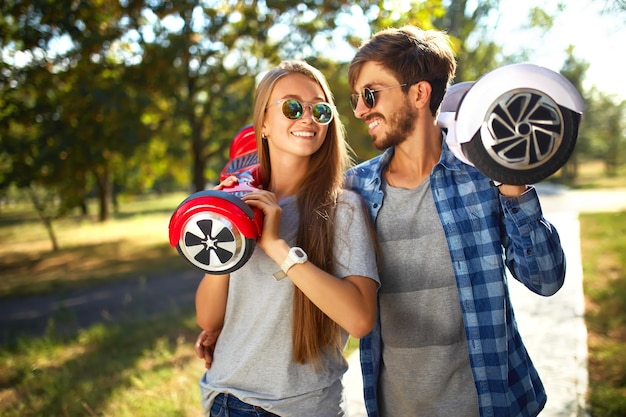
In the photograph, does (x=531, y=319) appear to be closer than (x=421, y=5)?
Yes

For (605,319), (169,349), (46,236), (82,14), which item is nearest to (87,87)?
(82,14)

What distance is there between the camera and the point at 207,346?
2.22m

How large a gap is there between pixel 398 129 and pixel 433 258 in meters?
0.63

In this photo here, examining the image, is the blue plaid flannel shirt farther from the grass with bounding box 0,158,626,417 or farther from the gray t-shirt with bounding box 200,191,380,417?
the grass with bounding box 0,158,626,417

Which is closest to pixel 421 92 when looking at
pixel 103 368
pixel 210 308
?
pixel 210 308

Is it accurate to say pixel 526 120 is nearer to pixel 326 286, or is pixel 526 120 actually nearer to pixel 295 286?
pixel 326 286

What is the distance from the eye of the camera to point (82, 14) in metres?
10.1

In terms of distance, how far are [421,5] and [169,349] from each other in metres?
5.54

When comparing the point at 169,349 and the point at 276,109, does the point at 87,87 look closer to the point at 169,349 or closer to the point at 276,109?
the point at 169,349

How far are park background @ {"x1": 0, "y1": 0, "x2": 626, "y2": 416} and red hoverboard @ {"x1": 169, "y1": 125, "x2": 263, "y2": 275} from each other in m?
2.82

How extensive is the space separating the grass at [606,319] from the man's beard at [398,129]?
103 inches

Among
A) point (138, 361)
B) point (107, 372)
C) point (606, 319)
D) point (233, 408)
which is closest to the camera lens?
point (233, 408)

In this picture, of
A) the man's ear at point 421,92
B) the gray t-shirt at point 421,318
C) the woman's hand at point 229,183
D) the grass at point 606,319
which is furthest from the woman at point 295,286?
the grass at point 606,319

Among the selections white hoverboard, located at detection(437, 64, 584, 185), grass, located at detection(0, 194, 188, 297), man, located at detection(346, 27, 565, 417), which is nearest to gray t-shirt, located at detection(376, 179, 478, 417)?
man, located at detection(346, 27, 565, 417)
